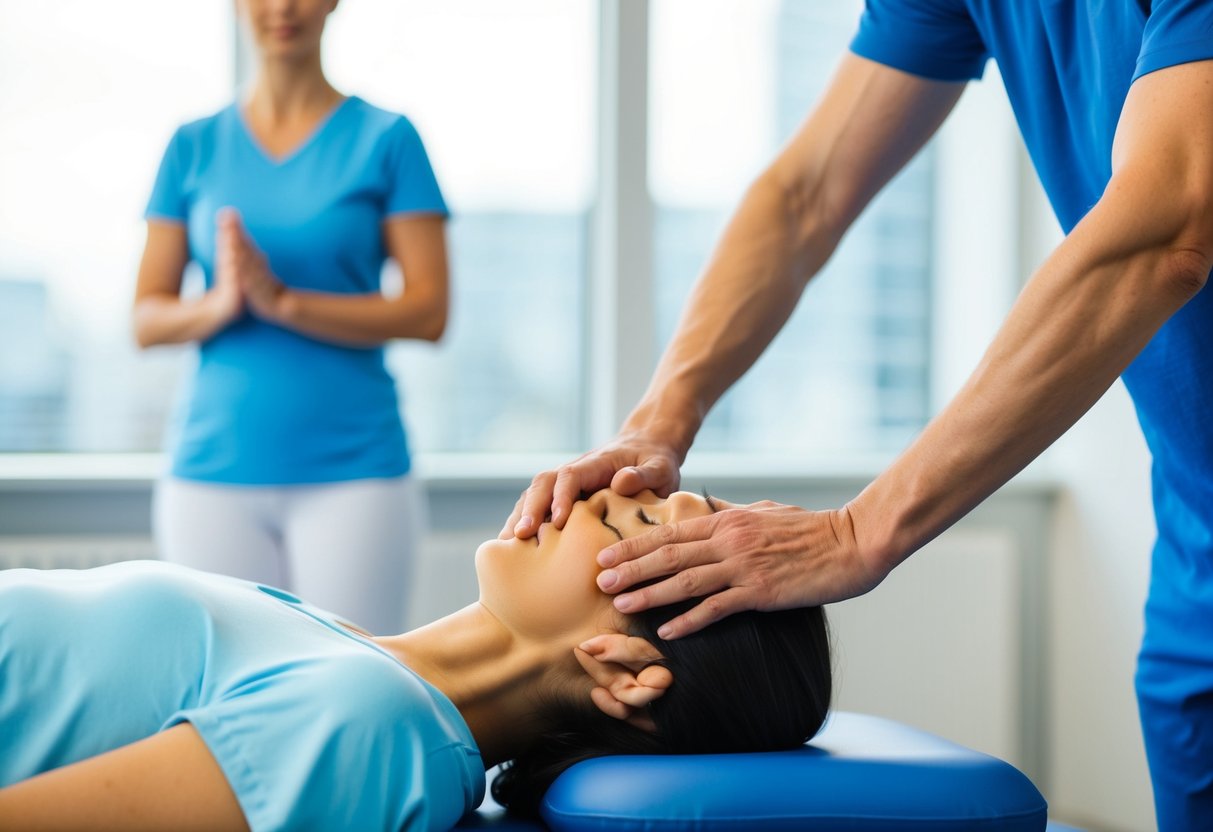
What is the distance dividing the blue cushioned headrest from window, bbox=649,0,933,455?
211cm

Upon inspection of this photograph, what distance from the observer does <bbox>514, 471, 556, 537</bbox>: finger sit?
4.18 ft

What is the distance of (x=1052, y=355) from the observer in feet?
3.20

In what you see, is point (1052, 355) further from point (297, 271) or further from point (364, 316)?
point (297, 271)

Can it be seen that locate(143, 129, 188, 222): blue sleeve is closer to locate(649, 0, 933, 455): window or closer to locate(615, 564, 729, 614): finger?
locate(649, 0, 933, 455): window

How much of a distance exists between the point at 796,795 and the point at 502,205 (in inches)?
89.2

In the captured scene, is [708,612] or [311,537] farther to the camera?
[311,537]

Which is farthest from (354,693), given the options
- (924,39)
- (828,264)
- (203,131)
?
(828,264)

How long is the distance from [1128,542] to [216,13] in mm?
2499

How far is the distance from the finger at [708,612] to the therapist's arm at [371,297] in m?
1.08

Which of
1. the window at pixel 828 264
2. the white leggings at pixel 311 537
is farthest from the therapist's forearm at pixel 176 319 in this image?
the window at pixel 828 264

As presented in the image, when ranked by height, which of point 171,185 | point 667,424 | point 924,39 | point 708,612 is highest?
point 924,39

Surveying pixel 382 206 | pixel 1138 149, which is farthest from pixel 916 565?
pixel 1138 149

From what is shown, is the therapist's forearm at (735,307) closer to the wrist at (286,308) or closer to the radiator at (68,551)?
the wrist at (286,308)

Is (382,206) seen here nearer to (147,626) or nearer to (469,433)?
(469,433)
